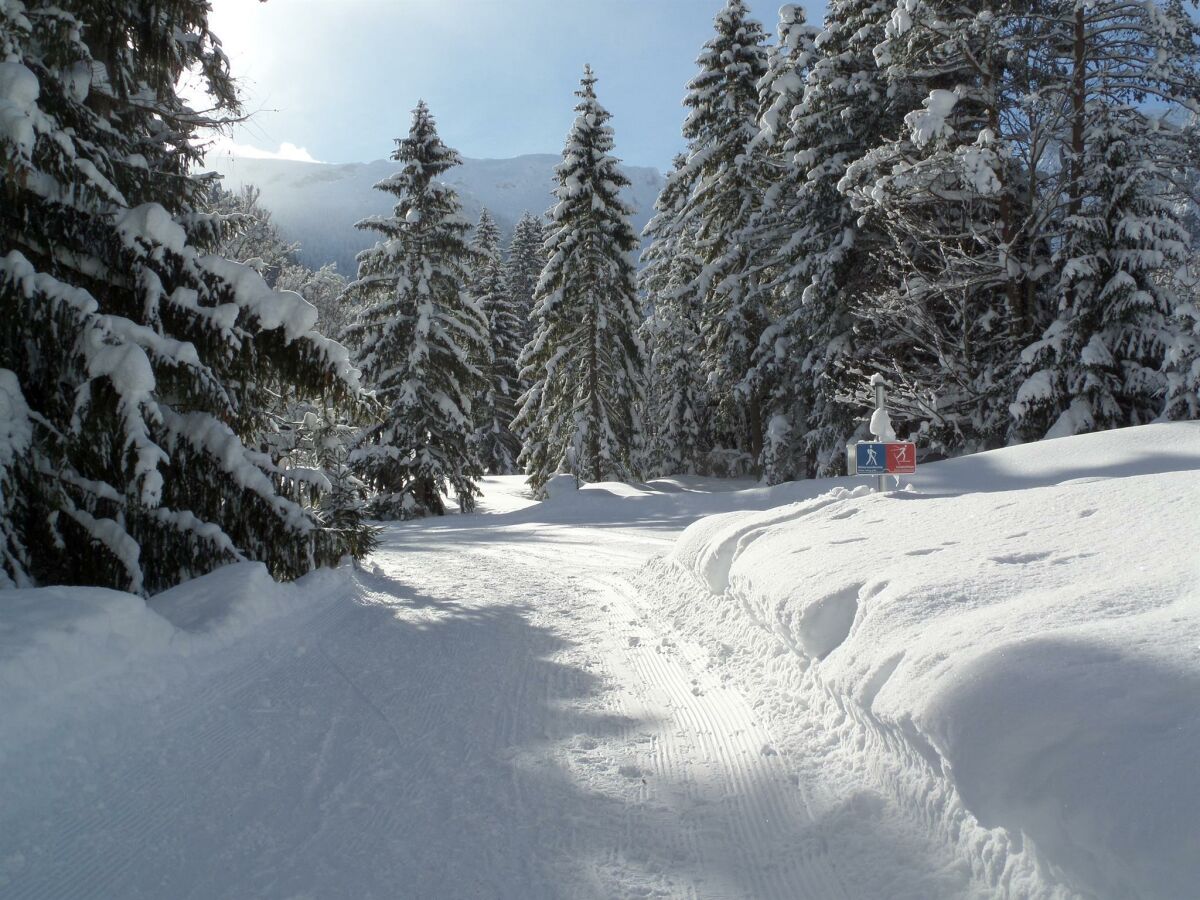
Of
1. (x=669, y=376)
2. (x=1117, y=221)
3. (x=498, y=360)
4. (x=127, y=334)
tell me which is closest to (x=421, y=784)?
(x=127, y=334)

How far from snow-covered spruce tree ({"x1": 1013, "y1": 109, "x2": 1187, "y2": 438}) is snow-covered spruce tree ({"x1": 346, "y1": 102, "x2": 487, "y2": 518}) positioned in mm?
13741

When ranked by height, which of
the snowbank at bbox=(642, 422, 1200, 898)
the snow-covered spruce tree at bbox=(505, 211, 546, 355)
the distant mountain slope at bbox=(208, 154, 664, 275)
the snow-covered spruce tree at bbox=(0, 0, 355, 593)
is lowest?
the snowbank at bbox=(642, 422, 1200, 898)

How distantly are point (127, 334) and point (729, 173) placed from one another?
19077mm

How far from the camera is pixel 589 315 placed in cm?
2211

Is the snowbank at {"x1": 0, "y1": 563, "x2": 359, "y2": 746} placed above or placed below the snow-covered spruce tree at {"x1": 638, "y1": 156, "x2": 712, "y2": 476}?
below

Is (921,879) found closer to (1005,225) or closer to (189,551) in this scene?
(189,551)

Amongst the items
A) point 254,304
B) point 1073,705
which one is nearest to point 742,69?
point 254,304

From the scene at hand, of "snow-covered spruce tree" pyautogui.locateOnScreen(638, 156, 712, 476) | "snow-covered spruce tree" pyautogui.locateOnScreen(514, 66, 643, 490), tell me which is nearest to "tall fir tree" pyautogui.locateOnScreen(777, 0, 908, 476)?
"snow-covered spruce tree" pyautogui.locateOnScreen(514, 66, 643, 490)

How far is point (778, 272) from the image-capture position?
20.7 meters

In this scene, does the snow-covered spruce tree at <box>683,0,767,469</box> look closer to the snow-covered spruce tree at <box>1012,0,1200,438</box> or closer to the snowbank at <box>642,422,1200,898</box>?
the snow-covered spruce tree at <box>1012,0,1200,438</box>

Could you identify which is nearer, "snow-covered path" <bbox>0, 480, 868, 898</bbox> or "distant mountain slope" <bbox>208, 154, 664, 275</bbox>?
"snow-covered path" <bbox>0, 480, 868, 898</bbox>

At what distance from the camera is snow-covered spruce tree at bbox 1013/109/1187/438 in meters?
11.2

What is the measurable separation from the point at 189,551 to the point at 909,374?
12.5 meters

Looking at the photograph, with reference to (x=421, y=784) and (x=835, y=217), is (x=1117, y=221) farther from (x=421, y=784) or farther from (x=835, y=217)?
(x=421, y=784)
